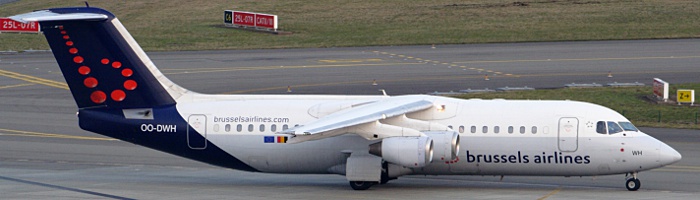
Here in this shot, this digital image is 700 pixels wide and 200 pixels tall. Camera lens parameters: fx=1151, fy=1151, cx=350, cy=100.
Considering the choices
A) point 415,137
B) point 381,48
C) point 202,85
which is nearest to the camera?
A: point 415,137

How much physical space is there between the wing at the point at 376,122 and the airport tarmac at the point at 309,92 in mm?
1971

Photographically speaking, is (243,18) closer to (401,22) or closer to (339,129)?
(401,22)

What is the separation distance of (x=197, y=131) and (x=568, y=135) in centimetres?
1164

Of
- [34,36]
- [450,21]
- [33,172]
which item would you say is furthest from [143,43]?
[33,172]

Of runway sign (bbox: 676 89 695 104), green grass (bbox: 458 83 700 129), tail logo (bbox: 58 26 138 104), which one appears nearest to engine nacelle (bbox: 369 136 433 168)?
tail logo (bbox: 58 26 138 104)

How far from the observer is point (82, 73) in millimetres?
36469

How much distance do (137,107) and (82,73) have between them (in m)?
2.03

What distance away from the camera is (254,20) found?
85375mm

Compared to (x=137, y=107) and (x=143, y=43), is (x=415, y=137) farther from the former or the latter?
(x=143, y=43)

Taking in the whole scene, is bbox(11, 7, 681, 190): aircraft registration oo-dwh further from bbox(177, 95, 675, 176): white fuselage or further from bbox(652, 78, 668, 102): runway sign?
bbox(652, 78, 668, 102): runway sign

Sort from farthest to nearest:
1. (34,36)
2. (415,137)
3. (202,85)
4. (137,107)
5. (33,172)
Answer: (34,36), (202,85), (33,172), (137,107), (415,137)

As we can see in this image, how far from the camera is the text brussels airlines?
35.3m

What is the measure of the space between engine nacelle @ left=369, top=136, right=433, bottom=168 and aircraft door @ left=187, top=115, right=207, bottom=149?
598 cm

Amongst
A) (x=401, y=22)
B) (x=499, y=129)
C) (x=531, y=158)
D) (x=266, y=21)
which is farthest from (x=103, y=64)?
(x=401, y=22)
